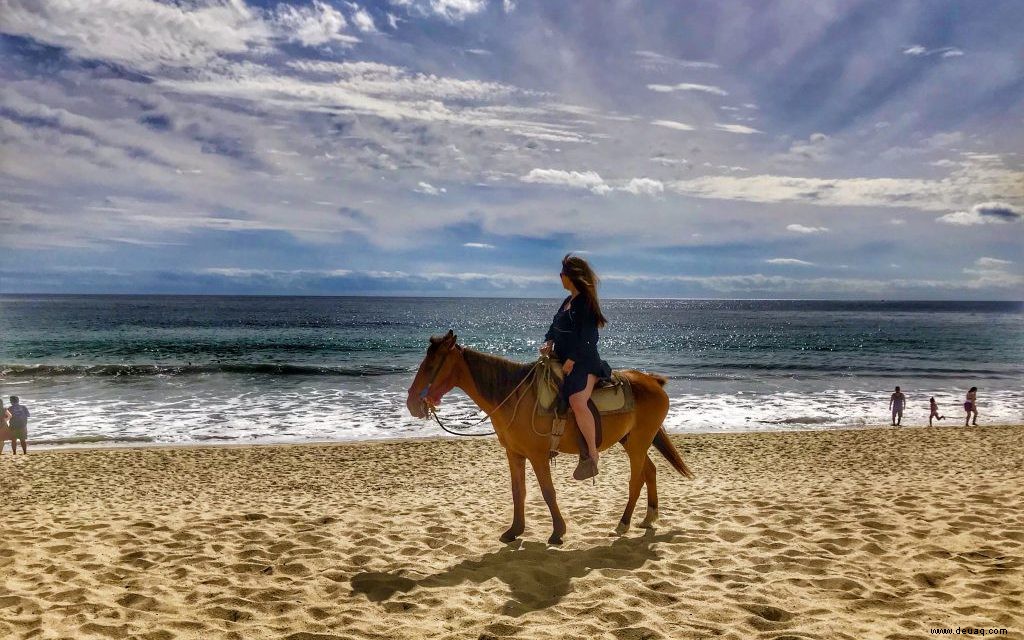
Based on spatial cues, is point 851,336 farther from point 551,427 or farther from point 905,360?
point 551,427

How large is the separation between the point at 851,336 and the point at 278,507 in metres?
74.6

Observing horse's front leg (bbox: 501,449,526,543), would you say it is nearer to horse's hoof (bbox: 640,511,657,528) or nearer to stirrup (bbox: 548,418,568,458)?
stirrup (bbox: 548,418,568,458)

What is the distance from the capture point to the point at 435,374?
5758mm

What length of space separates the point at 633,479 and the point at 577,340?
2055 millimetres

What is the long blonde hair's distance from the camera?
5777mm

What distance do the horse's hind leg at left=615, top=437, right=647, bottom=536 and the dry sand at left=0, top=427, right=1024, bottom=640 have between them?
170mm

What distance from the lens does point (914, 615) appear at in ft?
14.3

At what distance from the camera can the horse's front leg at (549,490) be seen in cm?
609

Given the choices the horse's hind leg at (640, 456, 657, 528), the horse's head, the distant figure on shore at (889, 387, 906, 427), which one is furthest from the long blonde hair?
the distant figure on shore at (889, 387, 906, 427)

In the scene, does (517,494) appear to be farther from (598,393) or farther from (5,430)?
(5,430)

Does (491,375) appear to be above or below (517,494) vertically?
above

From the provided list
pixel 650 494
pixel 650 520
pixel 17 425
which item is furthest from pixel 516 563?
pixel 17 425

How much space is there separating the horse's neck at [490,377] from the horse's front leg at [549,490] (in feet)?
2.47

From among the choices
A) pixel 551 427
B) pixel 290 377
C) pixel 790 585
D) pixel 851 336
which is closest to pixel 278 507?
pixel 551 427
